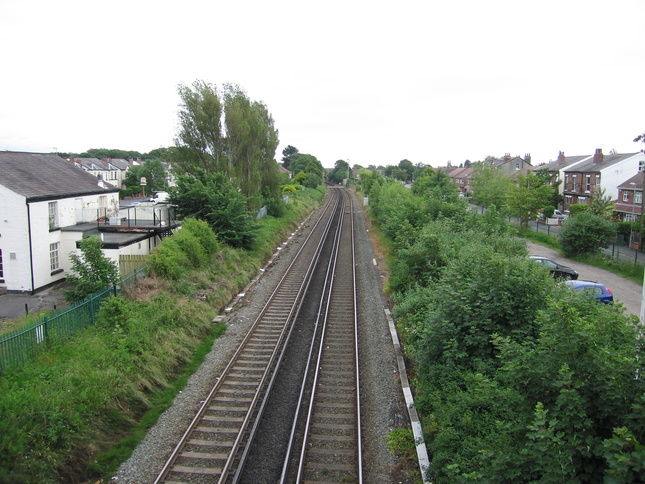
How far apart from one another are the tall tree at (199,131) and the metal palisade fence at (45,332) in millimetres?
18056

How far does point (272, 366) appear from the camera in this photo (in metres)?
13.2

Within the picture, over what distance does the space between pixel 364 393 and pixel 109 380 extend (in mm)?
6376

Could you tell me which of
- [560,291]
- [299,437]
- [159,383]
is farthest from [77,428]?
[560,291]

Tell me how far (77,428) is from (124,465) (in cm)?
130

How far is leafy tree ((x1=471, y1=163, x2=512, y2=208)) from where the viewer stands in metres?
50.5

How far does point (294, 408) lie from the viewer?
11039 mm

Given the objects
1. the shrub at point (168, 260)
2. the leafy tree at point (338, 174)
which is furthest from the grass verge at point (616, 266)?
the leafy tree at point (338, 174)

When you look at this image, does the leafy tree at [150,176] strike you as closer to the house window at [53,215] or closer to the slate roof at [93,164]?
the slate roof at [93,164]

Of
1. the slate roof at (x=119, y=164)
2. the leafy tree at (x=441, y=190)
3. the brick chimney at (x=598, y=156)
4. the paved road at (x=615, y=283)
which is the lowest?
the paved road at (x=615, y=283)

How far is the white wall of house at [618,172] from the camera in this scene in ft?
171

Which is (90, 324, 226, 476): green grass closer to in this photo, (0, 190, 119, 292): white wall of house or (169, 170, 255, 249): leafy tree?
(0, 190, 119, 292): white wall of house

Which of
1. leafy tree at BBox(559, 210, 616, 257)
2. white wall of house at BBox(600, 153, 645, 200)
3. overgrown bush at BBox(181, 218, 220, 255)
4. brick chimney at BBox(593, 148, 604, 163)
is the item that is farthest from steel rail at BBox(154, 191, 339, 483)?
brick chimney at BBox(593, 148, 604, 163)

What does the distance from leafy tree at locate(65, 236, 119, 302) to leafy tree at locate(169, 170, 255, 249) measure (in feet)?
31.8

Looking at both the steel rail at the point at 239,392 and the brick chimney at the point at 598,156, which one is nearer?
the steel rail at the point at 239,392
